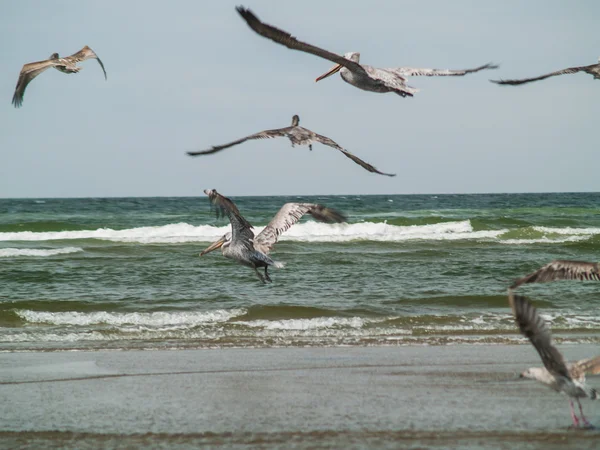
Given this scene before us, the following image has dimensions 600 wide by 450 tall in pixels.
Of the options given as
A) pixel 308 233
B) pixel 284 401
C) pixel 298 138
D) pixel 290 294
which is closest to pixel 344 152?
pixel 298 138

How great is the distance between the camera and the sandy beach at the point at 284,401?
229 inches

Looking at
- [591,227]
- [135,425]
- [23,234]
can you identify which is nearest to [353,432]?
[135,425]

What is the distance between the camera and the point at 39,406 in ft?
22.4

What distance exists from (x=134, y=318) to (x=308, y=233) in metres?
17.1

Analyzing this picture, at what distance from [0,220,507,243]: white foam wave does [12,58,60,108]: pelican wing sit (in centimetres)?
1545

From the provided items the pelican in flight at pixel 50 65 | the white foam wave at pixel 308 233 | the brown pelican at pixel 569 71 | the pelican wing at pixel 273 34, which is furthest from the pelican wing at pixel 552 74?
the white foam wave at pixel 308 233

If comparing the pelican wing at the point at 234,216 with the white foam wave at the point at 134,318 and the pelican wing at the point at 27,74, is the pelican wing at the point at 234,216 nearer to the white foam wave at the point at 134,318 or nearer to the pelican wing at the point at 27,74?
the white foam wave at the point at 134,318

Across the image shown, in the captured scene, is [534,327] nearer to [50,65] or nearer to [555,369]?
[555,369]

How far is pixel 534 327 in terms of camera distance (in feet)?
17.1

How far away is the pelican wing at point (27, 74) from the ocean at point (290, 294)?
3018mm

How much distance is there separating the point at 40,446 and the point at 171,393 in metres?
1.66

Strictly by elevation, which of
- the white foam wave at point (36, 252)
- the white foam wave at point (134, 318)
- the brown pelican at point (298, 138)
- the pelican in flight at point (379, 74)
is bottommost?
the white foam wave at point (134, 318)

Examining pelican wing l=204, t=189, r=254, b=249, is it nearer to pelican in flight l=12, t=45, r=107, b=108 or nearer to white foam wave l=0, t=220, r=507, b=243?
pelican in flight l=12, t=45, r=107, b=108

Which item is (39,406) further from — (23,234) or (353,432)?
(23,234)
